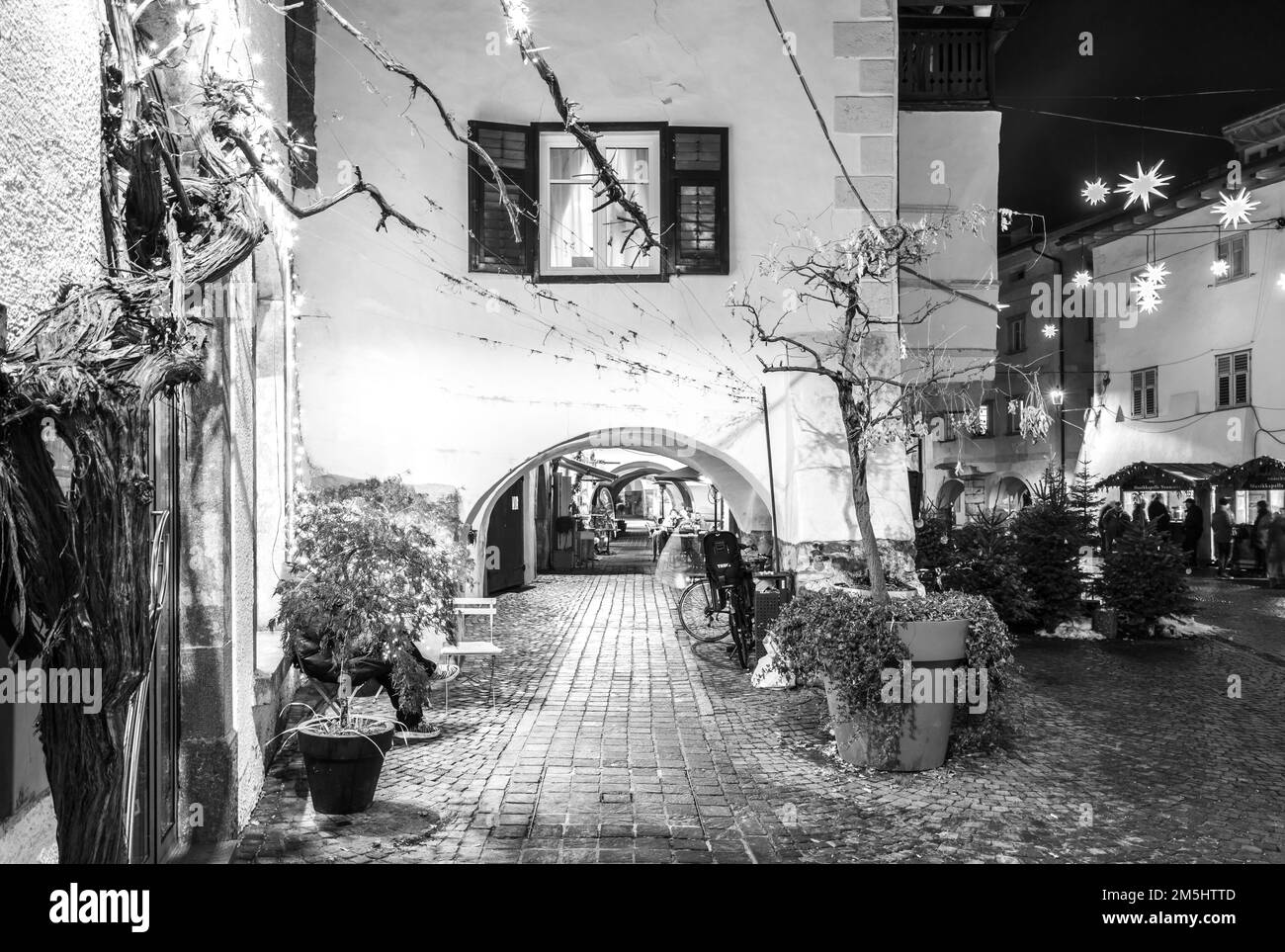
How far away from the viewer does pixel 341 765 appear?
17.9 ft

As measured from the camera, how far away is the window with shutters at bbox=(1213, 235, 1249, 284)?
2386 cm

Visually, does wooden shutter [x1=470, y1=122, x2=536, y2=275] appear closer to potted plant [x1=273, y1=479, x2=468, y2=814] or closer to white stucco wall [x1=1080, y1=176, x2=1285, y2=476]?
potted plant [x1=273, y1=479, x2=468, y2=814]

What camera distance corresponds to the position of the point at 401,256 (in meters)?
10.1

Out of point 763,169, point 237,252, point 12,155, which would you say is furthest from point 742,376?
point 12,155

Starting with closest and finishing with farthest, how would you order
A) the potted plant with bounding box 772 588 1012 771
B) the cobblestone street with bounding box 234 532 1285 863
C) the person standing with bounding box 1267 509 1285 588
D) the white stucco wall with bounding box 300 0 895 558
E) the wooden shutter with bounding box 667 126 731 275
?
the cobblestone street with bounding box 234 532 1285 863
the potted plant with bounding box 772 588 1012 771
the white stucco wall with bounding box 300 0 895 558
the wooden shutter with bounding box 667 126 731 275
the person standing with bounding box 1267 509 1285 588

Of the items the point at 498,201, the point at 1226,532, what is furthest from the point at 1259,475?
the point at 498,201

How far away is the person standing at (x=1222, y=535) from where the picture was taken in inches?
888

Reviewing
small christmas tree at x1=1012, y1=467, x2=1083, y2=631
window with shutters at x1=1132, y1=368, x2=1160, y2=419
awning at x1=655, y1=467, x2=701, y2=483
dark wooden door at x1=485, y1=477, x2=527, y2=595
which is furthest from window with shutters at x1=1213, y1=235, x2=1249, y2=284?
dark wooden door at x1=485, y1=477, x2=527, y2=595

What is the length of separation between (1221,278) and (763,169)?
757 inches

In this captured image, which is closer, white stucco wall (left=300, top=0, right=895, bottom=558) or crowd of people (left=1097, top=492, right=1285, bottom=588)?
white stucco wall (left=300, top=0, right=895, bottom=558)

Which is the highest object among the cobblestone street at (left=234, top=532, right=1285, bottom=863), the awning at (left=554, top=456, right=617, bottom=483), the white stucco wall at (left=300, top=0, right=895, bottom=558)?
the white stucco wall at (left=300, top=0, right=895, bottom=558)

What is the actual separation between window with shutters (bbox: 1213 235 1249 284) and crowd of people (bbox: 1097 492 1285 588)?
5.30 meters

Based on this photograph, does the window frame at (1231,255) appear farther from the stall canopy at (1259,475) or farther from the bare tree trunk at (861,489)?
the bare tree trunk at (861,489)

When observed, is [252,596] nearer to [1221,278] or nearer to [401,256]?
[401,256]
